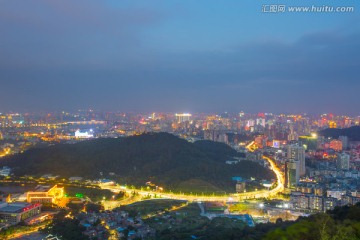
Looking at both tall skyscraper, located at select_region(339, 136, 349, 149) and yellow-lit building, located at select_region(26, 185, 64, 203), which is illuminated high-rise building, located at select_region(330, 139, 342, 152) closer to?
tall skyscraper, located at select_region(339, 136, 349, 149)

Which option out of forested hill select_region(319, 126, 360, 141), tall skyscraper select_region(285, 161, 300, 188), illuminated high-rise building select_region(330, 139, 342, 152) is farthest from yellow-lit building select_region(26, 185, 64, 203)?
forested hill select_region(319, 126, 360, 141)

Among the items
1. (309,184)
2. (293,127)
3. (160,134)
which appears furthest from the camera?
(293,127)

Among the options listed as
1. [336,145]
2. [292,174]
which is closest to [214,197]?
[292,174]

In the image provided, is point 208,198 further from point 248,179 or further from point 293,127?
point 293,127

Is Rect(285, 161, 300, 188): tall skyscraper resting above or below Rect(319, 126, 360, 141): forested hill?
below

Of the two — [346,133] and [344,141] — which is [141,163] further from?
[346,133]

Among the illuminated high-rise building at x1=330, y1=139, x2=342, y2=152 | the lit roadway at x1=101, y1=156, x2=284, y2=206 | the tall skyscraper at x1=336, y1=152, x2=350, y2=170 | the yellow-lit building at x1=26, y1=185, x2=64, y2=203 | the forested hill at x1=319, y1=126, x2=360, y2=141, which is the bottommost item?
the lit roadway at x1=101, y1=156, x2=284, y2=206

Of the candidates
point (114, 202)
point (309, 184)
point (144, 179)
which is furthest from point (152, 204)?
point (309, 184)

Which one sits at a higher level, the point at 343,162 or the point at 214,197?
the point at 343,162
